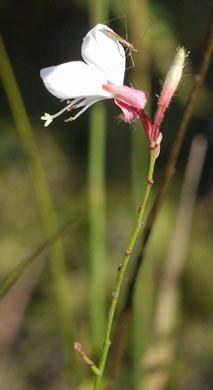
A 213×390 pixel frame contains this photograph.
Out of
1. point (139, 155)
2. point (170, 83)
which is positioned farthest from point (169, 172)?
point (139, 155)

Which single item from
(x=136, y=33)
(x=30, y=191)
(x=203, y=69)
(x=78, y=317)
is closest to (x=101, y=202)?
(x=136, y=33)

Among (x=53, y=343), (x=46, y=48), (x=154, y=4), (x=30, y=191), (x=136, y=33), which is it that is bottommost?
(x=53, y=343)

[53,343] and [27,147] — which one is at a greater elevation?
[27,147]

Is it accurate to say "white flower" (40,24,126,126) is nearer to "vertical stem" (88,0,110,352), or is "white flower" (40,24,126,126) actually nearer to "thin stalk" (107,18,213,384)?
"thin stalk" (107,18,213,384)

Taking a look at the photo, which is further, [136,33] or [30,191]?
[30,191]

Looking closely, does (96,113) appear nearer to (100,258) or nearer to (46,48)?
(100,258)

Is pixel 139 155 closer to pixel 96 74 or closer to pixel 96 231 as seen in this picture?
pixel 96 231

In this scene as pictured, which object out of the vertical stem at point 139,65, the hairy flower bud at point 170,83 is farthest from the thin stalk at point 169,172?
the vertical stem at point 139,65

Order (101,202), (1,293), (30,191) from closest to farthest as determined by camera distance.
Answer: (1,293)
(101,202)
(30,191)
